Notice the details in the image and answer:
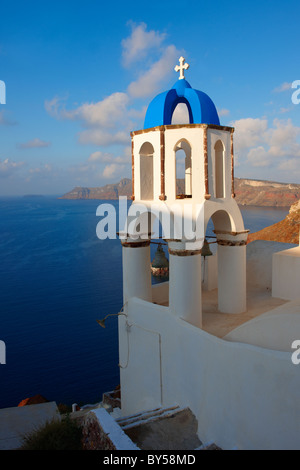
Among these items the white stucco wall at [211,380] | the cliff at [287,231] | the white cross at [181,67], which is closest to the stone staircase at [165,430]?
the white stucco wall at [211,380]

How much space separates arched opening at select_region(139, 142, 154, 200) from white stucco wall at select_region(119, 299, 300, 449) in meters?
3.05

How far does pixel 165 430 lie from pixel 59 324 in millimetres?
25762

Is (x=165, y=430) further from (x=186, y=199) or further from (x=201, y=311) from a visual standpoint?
(x=186, y=199)

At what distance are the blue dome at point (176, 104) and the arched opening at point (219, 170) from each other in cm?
70

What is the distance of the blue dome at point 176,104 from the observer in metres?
9.68

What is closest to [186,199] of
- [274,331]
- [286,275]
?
[274,331]

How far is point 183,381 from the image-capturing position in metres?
8.65

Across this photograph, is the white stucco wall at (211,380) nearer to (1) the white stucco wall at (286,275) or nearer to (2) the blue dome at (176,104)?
(1) the white stucco wall at (286,275)

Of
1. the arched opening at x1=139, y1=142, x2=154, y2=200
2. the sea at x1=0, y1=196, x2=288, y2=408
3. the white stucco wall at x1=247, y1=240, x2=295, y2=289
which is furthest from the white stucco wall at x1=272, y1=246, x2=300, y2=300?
the sea at x1=0, y1=196, x2=288, y2=408

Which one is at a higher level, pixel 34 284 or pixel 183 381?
pixel 183 381

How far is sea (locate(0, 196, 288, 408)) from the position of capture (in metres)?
23.1
